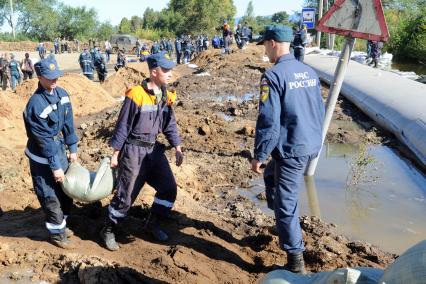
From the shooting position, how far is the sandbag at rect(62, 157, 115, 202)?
3777mm

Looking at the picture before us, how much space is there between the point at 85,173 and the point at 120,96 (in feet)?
41.4

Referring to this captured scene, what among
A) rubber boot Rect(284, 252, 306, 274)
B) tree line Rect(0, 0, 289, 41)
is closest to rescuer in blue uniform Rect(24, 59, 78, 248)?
rubber boot Rect(284, 252, 306, 274)

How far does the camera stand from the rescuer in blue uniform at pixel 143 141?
3.61 m

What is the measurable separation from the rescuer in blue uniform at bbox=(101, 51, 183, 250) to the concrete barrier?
14.3 feet

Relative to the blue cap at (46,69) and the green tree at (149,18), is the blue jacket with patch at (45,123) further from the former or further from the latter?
the green tree at (149,18)

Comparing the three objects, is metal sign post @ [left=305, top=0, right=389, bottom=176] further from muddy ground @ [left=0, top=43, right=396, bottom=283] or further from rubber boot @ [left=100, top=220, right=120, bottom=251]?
rubber boot @ [left=100, top=220, right=120, bottom=251]

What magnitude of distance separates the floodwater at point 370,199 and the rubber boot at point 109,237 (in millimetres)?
1916

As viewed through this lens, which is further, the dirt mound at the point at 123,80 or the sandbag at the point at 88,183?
the dirt mound at the point at 123,80

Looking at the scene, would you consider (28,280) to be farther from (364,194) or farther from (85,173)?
(364,194)

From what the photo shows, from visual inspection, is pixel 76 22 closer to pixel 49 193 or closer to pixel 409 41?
pixel 409 41

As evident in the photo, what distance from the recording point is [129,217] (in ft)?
14.8

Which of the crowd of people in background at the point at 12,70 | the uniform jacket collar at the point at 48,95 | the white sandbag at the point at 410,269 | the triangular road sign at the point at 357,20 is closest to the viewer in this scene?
the white sandbag at the point at 410,269

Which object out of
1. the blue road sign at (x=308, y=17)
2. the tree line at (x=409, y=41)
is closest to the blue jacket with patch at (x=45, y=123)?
the blue road sign at (x=308, y=17)

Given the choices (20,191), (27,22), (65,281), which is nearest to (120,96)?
(20,191)
